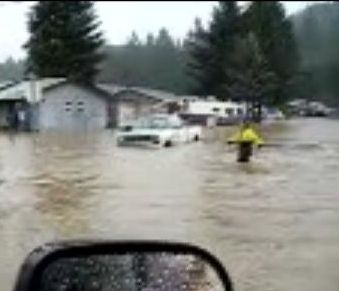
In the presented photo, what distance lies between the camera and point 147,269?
3318mm

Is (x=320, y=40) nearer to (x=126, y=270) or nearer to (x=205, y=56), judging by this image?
(x=126, y=270)

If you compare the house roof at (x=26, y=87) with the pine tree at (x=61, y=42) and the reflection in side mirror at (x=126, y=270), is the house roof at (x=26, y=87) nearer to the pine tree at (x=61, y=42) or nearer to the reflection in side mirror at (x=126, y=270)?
the pine tree at (x=61, y=42)

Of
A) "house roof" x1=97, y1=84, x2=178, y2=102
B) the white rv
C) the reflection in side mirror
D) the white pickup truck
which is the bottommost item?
the white rv

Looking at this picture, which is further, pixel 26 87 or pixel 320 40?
pixel 26 87

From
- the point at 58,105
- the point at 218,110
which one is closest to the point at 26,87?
the point at 58,105

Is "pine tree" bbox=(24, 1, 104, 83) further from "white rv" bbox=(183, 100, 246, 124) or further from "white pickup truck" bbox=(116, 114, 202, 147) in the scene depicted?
"white pickup truck" bbox=(116, 114, 202, 147)

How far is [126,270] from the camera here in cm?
329

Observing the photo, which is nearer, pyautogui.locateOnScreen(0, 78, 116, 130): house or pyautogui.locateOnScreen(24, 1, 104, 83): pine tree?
pyautogui.locateOnScreen(0, 78, 116, 130): house

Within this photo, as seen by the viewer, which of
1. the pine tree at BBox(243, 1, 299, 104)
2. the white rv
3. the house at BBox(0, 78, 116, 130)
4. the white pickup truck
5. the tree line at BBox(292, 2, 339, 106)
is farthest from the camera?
the pine tree at BBox(243, 1, 299, 104)

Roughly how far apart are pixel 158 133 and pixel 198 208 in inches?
1004

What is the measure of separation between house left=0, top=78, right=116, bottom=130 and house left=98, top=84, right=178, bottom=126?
2.98 meters

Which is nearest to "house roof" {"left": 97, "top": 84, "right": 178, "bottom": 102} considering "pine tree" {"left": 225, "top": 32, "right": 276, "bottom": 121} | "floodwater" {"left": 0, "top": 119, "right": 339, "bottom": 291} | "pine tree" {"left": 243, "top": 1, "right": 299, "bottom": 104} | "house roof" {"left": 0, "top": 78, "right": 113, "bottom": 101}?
"house roof" {"left": 0, "top": 78, "right": 113, "bottom": 101}

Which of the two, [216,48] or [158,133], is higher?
[216,48]

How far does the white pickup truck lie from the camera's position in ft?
140
